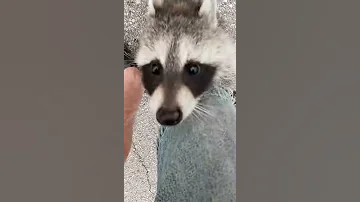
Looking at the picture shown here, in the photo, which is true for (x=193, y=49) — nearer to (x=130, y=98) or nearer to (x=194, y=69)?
(x=194, y=69)

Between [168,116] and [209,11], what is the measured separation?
39 cm

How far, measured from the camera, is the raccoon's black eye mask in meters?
1.69

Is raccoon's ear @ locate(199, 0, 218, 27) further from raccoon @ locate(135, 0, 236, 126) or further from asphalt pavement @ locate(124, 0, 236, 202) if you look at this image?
asphalt pavement @ locate(124, 0, 236, 202)

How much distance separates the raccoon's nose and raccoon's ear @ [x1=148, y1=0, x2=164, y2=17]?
34cm

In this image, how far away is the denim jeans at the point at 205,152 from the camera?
1.70 meters

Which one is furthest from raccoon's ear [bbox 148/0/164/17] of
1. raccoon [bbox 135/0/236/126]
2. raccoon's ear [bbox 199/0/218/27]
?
raccoon's ear [bbox 199/0/218/27]

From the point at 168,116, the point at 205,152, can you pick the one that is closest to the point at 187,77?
the point at 168,116

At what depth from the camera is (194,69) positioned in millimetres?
1692

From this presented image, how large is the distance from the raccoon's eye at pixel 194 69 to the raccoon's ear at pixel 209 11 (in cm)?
15
